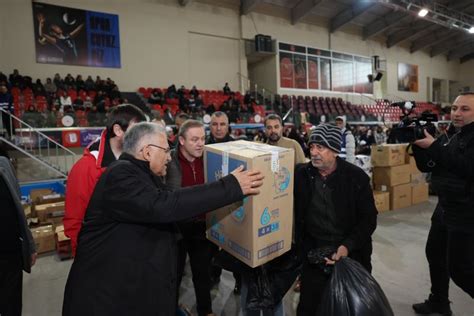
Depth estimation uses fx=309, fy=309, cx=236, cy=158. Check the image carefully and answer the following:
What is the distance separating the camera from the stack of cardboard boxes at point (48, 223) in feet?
11.4

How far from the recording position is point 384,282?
2611mm

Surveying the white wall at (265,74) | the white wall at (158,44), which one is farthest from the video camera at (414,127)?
the white wall at (265,74)

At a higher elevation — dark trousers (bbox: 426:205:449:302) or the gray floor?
dark trousers (bbox: 426:205:449:302)

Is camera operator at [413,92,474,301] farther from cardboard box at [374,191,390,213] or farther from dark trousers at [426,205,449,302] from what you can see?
cardboard box at [374,191,390,213]

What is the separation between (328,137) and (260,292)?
32.3 inches

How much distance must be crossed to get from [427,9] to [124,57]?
10519mm

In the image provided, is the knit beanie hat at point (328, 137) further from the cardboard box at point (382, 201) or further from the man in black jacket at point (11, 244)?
the cardboard box at point (382, 201)

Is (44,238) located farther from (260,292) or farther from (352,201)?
(352,201)

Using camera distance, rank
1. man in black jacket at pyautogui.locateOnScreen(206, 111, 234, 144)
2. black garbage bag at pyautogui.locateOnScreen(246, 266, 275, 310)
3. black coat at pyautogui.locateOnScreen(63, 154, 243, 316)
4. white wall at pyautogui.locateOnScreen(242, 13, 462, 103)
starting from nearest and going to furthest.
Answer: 1. black coat at pyautogui.locateOnScreen(63, 154, 243, 316)
2. black garbage bag at pyautogui.locateOnScreen(246, 266, 275, 310)
3. man in black jacket at pyautogui.locateOnScreen(206, 111, 234, 144)
4. white wall at pyautogui.locateOnScreen(242, 13, 462, 103)

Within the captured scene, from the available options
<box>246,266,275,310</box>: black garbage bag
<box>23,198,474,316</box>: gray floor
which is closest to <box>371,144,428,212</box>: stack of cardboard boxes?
<box>23,198,474,316</box>: gray floor

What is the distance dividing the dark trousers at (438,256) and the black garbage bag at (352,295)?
105cm

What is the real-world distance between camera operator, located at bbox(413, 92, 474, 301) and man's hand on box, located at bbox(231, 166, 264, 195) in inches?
39.1

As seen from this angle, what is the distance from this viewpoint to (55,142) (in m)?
6.31

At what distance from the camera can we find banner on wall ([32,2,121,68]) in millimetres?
7824
